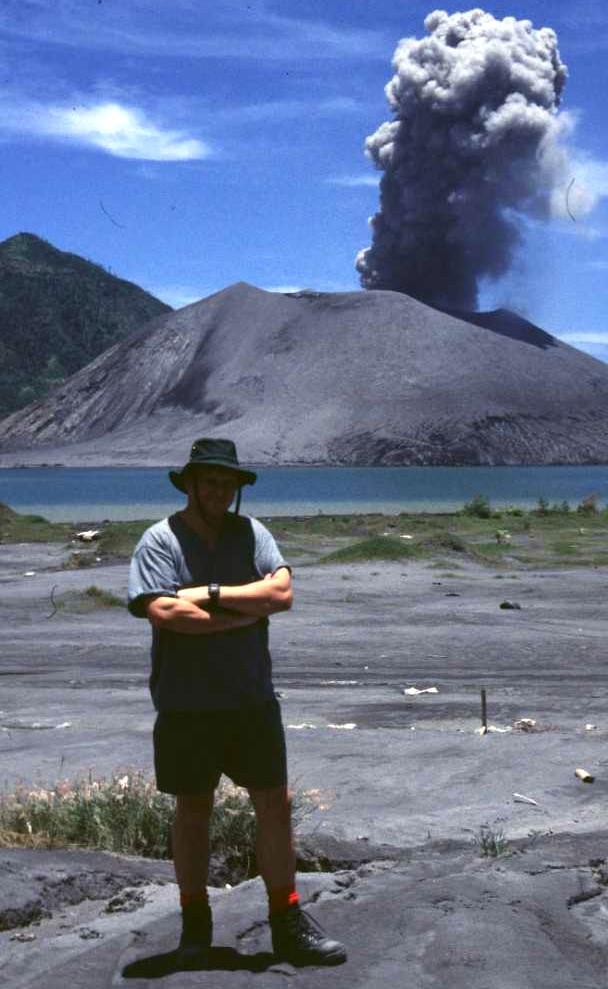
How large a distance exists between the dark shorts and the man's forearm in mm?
329

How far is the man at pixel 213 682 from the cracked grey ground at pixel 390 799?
8.3 inches

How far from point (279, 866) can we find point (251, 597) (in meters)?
1.08

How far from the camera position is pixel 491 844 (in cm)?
673

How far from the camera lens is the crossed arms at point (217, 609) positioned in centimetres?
512

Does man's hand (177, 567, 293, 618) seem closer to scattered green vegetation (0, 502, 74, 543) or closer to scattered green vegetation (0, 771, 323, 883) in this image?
scattered green vegetation (0, 771, 323, 883)

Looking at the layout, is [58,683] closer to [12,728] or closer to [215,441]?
[12,728]

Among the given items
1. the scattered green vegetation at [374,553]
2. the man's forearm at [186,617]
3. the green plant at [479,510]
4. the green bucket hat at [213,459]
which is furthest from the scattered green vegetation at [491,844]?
the green plant at [479,510]

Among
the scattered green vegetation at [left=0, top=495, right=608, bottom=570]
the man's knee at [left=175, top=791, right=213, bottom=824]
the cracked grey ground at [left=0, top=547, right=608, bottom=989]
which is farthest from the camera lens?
the scattered green vegetation at [left=0, top=495, right=608, bottom=570]

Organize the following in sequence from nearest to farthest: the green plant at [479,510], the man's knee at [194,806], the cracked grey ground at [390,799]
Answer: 1. the cracked grey ground at [390,799]
2. the man's knee at [194,806]
3. the green plant at [479,510]

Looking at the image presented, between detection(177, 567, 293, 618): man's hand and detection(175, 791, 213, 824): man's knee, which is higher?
detection(177, 567, 293, 618): man's hand

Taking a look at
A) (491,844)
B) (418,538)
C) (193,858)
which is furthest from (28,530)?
(193,858)

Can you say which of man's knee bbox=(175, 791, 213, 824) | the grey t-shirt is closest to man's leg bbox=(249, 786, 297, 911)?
man's knee bbox=(175, 791, 213, 824)

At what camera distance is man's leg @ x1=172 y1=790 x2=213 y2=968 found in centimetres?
534

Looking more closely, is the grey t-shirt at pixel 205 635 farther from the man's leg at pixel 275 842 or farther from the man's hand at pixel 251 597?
the man's leg at pixel 275 842
